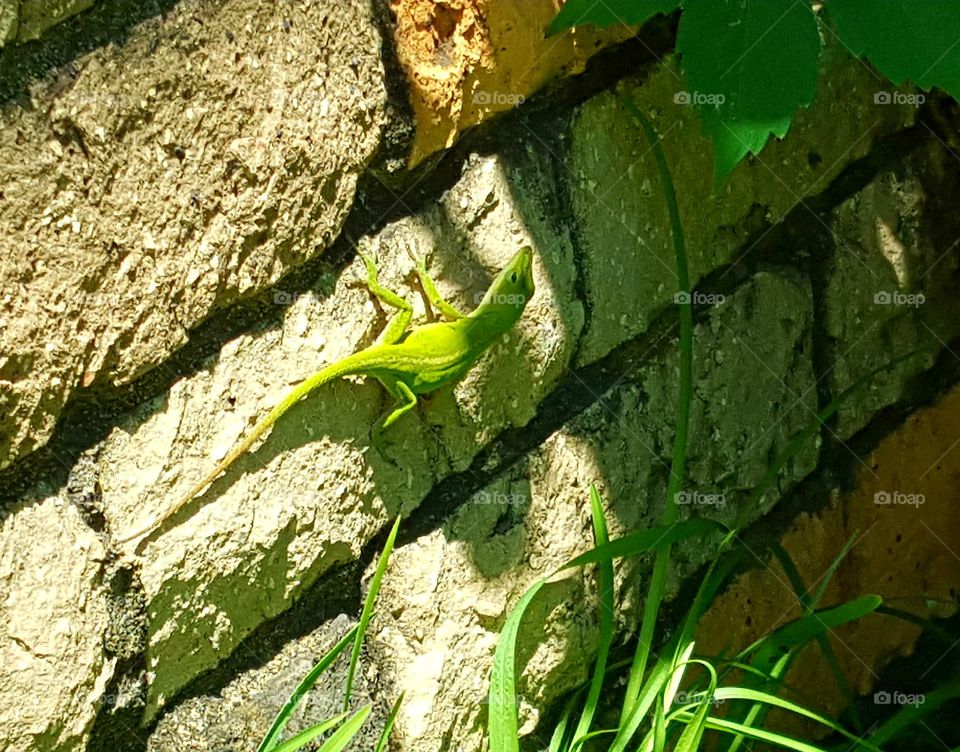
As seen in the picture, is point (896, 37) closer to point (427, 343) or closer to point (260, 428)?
point (427, 343)

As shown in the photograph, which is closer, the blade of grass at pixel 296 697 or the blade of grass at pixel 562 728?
the blade of grass at pixel 296 697

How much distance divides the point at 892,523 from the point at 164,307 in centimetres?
195

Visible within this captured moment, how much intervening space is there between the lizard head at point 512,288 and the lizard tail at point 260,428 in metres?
0.28

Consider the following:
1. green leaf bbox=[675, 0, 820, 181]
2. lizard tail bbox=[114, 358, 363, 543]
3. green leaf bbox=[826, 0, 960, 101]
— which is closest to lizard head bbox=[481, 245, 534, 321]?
lizard tail bbox=[114, 358, 363, 543]

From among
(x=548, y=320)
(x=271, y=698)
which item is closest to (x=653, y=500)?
(x=548, y=320)

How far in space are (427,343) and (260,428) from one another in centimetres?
33

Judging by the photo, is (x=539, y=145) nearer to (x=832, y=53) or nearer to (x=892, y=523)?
(x=832, y=53)

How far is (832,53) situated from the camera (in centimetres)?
237

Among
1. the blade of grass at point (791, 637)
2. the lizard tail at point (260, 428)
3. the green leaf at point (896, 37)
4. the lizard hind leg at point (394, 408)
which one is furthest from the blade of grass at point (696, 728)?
the green leaf at point (896, 37)

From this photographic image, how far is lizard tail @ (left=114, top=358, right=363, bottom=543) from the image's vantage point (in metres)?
1.62

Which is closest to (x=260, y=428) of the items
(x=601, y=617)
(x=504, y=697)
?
(x=504, y=697)

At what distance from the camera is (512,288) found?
6.20ft

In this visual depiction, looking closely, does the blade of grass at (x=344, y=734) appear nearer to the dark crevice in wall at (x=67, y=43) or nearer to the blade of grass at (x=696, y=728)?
the blade of grass at (x=696, y=728)

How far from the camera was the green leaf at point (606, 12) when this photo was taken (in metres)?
1.73
